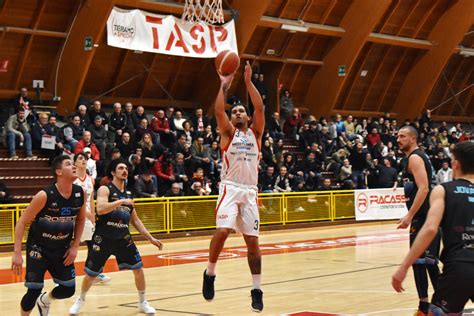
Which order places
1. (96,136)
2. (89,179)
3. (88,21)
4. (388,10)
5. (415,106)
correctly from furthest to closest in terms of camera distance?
(415,106), (388,10), (88,21), (96,136), (89,179)

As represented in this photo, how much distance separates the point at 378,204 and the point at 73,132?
9.90 m

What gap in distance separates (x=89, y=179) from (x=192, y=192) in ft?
23.9

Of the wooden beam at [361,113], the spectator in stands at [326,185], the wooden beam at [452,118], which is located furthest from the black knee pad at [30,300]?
the wooden beam at [452,118]

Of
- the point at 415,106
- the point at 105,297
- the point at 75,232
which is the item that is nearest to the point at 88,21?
the point at 105,297

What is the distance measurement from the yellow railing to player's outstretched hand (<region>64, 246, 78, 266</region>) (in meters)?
8.79

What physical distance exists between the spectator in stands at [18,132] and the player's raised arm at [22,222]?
12.1 m

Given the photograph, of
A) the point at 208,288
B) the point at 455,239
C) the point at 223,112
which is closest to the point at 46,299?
the point at 208,288

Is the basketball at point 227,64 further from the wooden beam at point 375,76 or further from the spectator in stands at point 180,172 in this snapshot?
the wooden beam at point 375,76

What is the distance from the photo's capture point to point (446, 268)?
5273 mm

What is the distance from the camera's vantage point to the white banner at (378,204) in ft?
78.0

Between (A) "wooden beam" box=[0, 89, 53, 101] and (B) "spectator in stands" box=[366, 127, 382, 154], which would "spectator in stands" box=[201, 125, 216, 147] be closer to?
(A) "wooden beam" box=[0, 89, 53, 101]

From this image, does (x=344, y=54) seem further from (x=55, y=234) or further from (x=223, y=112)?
(x=55, y=234)

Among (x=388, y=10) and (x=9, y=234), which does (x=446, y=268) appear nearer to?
(x=9, y=234)

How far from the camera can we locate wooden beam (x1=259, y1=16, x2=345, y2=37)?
25.7 m
